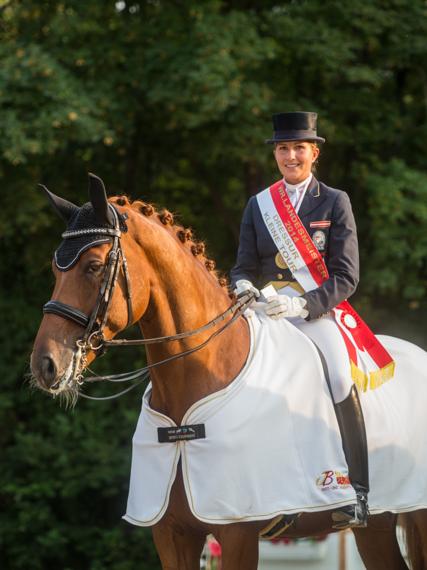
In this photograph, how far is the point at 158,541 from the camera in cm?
465

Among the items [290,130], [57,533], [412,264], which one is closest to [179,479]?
[290,130]

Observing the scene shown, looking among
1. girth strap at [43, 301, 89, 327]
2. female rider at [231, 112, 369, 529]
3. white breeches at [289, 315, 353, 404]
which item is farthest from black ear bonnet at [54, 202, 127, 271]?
white breeches at [289, 315, 353, 404]

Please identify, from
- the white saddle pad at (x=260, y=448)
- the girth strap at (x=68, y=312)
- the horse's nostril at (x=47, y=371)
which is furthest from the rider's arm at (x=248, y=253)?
the horse's nostril at (x=47, y=371)

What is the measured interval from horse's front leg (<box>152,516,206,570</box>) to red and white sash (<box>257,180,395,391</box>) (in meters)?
1.18

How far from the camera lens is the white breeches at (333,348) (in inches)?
193

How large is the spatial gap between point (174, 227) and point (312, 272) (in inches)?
33.5

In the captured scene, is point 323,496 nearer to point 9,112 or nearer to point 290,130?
point 290,130

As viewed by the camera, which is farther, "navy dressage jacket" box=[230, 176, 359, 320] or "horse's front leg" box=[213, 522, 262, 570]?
"navy dressage jacket" box=[230, 176, 359, 320]

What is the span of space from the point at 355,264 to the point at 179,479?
1444 mm

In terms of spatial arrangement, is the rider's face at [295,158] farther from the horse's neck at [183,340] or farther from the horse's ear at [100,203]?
the horse's ear at [100,203]

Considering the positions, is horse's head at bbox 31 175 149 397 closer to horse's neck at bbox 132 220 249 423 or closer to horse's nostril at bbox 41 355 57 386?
horse's nostril at bbox 41 355 57 386

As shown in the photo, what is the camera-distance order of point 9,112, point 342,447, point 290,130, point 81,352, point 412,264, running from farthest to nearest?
point 412,264
point 9,112
point 290,130
point 342,447
point 81,352

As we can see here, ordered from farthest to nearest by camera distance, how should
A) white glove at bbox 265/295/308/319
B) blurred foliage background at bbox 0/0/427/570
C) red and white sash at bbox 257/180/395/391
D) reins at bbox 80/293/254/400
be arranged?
blurred foliage background at bbox 0/0/427/570, red and white sash at bbox 257/180/395/391, white glove at bbox 265/295/308/319, reins at bbox 80/293/254/400

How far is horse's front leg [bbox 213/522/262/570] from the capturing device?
4.45m
